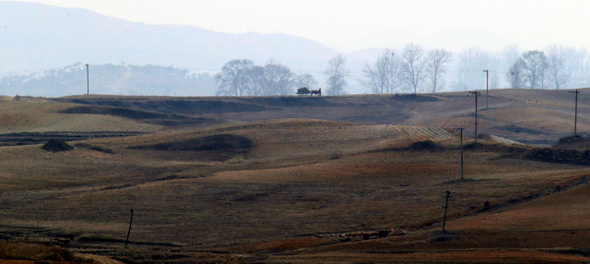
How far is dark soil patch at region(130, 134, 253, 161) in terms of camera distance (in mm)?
40719

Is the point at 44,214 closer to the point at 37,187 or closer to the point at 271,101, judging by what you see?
the point at 37,187

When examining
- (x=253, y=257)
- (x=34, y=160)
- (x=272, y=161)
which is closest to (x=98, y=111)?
(x=34, y=160)

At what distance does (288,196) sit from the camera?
83.4ft

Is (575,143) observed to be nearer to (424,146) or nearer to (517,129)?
(424,146)

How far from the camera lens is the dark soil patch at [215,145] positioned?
40.7 meters

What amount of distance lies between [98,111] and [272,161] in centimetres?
3097

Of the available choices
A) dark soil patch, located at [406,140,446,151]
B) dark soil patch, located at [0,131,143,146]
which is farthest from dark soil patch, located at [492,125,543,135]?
dark soil patch, located at [0,131,143,146]

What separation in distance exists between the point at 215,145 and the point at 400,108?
4172cm

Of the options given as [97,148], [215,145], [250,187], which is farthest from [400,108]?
[250,187]

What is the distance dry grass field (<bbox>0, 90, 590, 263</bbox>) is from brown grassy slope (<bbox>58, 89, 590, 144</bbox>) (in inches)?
757

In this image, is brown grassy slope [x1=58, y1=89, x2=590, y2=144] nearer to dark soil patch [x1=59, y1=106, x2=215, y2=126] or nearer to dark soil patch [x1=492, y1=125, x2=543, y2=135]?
dark soil patch [x1=492, y1=125, x2=543, y2=135]

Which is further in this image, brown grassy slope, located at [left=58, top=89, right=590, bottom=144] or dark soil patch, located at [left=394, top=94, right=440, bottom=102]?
dark soil patch, located at [left=394, top=94, right=440, bottom=102]

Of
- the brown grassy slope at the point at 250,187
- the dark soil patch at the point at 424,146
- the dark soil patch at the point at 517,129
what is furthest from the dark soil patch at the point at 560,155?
the dark soil patch at the point at 517,129

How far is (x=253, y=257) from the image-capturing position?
15.7 metres
